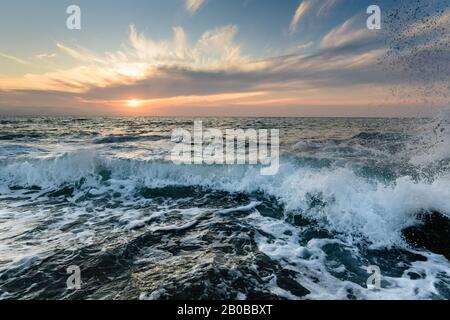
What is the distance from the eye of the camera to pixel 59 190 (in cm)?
1084

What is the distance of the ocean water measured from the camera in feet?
14.8

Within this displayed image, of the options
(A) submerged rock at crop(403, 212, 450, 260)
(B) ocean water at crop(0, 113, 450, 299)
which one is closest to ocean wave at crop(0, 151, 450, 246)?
(B) ocean water at crop(0, 113, 450, 299)

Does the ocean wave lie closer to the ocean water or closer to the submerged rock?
the ocean water

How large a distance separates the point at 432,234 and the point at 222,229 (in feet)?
15.9

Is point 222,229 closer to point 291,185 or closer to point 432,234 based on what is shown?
point 291,185

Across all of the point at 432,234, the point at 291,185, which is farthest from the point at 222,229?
the point at 432,234

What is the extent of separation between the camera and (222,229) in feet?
22.4

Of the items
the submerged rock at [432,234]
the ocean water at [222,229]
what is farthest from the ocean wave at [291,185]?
the submerged rock at [432,234]

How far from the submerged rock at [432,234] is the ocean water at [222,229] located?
0.04 meters

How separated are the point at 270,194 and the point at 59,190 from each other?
8.15 meters

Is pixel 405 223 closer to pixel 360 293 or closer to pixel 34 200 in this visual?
pixel 360 293

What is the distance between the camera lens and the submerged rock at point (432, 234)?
5965mm

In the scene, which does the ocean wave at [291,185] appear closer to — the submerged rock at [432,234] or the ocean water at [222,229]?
the ocean water at [222,229]

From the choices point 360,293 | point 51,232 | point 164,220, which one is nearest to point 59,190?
point 51,232
